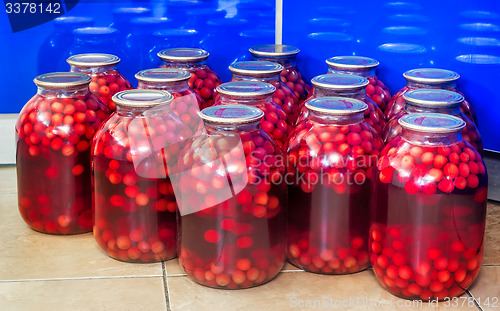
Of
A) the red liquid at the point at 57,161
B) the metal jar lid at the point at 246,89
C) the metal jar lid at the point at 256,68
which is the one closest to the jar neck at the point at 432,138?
the metal jar lid at the point at 246,89

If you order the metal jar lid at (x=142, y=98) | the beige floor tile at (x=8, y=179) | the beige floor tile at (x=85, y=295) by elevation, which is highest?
the metal jar lid at (x=142, y=98)

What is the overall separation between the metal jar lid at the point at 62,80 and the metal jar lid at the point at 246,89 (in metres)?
0.29

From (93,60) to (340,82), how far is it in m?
0.59

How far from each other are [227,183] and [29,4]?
2.96ft

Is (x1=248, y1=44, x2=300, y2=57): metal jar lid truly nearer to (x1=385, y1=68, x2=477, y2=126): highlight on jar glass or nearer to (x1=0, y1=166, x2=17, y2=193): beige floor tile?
(x1=385, y1=68, x2=477, y2=126): highlight on jar glass

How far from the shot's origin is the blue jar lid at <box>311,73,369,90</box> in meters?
1.44

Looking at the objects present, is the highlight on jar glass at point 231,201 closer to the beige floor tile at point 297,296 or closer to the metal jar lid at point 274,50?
the beige floor tile at point 297,296

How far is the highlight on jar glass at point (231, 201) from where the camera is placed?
1.23 metres

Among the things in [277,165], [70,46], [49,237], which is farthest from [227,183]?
[70,46]

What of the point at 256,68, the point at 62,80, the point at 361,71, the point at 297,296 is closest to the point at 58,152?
the point at 62,80

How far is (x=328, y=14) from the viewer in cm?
180

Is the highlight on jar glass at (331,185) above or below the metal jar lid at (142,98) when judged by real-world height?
below

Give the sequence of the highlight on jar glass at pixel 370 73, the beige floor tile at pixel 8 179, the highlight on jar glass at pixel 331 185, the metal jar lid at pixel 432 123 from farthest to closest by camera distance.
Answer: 1. the beige floor tile at pixel 8 179
2. the highlight on jar glass at pixel 370 73
3. the highlight on jar glass at pixel 331 185
4. the metal jar lid at pixel 432 123

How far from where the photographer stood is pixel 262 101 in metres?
1.43
